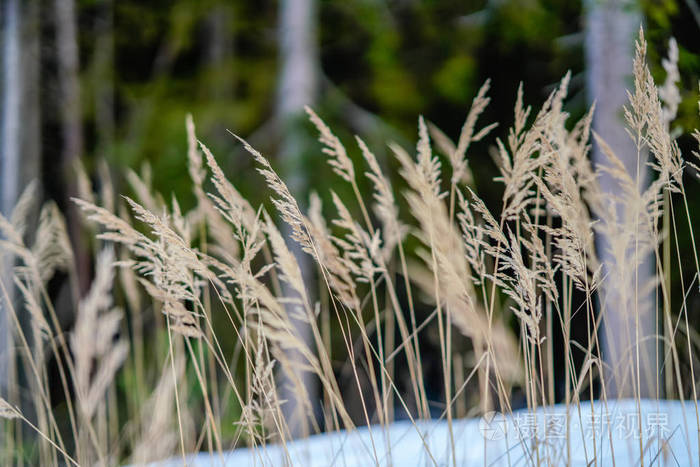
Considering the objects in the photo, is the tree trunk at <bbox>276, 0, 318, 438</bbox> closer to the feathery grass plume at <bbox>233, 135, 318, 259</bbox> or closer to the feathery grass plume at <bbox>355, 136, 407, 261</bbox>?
the feathery grass plume at <bbox>355, 136, 407, 261</bbox>

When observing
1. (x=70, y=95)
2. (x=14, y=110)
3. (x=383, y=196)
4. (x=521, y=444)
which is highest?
(x=70, y=95)

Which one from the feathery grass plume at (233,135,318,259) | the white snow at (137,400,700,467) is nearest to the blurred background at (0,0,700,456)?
the white snow at (137,400,700,467)

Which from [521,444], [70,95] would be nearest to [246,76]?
[70,95]

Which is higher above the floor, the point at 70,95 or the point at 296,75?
the point at 70,95

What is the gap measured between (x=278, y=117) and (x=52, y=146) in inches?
116

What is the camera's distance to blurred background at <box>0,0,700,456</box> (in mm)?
4574

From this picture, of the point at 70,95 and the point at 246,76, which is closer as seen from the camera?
the point at 70,95

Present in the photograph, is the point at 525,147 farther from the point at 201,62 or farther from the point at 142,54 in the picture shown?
the point at 142,54

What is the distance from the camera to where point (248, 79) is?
6469 millimetres

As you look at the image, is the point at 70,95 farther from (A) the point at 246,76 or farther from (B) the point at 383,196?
(B) the point at 383,196

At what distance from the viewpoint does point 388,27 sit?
5.10m

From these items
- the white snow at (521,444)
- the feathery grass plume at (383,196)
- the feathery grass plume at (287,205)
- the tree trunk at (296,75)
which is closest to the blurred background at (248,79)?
the tree trunk at (296,75)

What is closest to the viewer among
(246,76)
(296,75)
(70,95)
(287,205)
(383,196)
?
(287,205)

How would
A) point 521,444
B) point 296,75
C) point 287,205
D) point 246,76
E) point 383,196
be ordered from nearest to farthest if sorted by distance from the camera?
point 287,205, point 521,444, point 383,196, point 296,75, point 246,76
